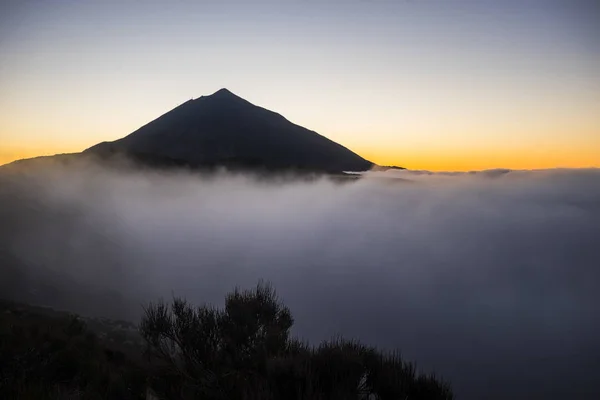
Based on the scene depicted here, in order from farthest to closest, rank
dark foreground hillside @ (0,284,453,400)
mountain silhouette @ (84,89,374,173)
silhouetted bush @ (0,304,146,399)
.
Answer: mountain silhouette @ (84,89,374,173), dark foreground hillside @ (0,284,453,400), silhouetted bush @ (0,304,146,399)

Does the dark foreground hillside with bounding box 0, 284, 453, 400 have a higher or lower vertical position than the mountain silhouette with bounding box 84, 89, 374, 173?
lower

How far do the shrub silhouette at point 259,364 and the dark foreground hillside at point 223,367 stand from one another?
15mm

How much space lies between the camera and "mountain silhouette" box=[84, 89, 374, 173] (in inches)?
7269

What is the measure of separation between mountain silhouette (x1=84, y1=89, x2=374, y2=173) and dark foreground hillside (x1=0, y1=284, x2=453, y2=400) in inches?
6823

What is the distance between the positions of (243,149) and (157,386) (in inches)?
7380

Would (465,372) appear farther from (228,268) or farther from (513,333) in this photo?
(228,268)

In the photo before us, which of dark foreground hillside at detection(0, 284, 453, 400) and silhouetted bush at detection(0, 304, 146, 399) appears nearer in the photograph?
silhouetted bush at detection(0, 304, 146, 399)

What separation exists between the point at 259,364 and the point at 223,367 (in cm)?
153

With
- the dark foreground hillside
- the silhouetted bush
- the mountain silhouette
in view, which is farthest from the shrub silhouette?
the mountain silhouette

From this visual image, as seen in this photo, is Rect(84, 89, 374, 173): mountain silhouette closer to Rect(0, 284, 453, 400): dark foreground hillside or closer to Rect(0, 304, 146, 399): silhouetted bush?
Rect(0, 284, 453, 400): dark foreground hillside

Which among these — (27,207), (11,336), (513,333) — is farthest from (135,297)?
(513,333)

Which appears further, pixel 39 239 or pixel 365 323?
pixel 365 323

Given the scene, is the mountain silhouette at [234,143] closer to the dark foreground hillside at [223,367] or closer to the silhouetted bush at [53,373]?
the dark foreground hillside at [223,367]

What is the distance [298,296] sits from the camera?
6043 inches
